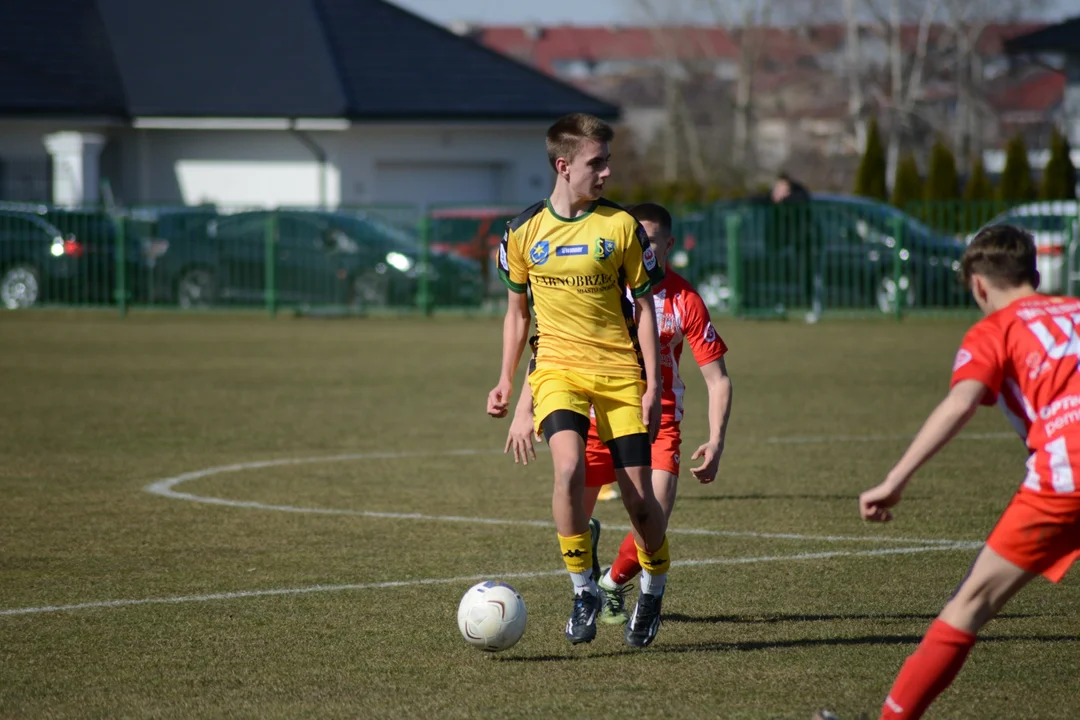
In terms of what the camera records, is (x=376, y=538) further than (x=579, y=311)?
Yes

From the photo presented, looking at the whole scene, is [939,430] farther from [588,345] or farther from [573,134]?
[573,134]

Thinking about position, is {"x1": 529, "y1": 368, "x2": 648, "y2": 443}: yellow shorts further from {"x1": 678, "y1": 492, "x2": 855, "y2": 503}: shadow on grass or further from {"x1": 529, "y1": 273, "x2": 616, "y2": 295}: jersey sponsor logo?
{"x1": 678, "y1": 492, "x2": 855, "y2": 503}: shadow on grass

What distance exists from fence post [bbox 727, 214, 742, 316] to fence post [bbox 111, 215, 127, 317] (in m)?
10.0

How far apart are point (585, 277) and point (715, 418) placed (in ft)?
3.25

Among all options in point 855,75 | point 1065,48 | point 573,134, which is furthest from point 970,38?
point 573,134

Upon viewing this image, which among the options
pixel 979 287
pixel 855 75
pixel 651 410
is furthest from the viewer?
pixel 855 75

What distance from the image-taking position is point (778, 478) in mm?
10281

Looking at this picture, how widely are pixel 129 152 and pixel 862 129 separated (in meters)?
30.0

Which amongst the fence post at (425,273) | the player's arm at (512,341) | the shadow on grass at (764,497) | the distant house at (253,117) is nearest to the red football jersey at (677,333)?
the player's arm at (512,341)

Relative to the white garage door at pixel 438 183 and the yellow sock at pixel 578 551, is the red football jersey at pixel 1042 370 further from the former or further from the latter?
the white garage door at pixel 438 183

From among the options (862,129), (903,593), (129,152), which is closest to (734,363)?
(903,593)

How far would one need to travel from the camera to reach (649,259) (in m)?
5.81

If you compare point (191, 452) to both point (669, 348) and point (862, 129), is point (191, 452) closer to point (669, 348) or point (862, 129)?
point (669, 348)

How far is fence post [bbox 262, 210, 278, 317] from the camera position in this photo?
26.3m
